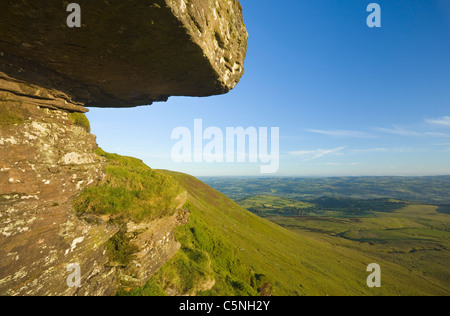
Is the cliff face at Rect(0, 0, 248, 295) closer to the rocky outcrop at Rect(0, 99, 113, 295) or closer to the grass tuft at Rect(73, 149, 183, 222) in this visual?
the rocky outcrop at Rect(0, 99, 113, 295)

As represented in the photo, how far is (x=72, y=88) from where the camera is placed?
1282cm

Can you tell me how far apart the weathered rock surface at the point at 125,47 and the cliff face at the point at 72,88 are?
5 centimetres

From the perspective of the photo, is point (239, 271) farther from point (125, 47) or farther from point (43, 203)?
point (125, 47)

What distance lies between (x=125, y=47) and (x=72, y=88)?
666 cm

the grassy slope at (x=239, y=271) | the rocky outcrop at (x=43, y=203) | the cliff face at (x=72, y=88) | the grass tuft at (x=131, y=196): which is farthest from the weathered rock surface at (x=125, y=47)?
the grassy slope at (x=239, y=271)

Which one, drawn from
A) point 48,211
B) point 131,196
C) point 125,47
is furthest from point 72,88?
point 131,196

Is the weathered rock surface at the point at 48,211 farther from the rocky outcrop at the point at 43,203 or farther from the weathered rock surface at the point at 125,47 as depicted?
the weathered rock surface at the point at 125,47

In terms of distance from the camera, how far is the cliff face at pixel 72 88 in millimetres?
7625

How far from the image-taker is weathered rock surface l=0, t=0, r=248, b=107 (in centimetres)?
703

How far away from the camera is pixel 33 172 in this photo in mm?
10484

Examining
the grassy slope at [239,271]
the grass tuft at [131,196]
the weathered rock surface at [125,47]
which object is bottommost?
the grassy slope at [239,271]

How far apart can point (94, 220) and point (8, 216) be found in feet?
16.6

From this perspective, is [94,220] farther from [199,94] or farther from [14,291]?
[199,94]

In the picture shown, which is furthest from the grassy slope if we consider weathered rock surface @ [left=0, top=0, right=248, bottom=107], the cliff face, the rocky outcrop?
weathered rock surface @ [left=0, top=0, right=248, bottom=107]
